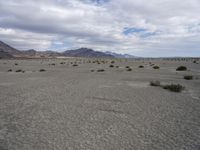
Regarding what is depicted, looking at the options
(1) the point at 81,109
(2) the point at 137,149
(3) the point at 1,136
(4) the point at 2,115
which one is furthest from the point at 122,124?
(4) the point at 2,115

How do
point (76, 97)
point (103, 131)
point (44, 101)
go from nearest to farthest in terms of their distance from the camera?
point (103, 131) < point (44, 101) < point (76, 97)

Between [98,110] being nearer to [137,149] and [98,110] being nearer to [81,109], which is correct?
[81,109]

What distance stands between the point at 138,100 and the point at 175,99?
2.29m

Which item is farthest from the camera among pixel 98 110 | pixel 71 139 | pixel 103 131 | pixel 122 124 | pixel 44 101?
pixel 44 101

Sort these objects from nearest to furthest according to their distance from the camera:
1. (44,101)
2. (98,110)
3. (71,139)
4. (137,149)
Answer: (137,149) < (71,139) < (98,110) < (44,101)

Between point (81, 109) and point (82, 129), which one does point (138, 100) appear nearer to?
point (81, 109)

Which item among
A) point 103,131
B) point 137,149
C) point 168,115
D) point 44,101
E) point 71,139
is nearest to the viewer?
point 137,149

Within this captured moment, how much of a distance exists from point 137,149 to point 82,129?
2.22 meters

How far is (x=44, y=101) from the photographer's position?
37.6 feet

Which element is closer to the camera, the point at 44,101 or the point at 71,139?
the point at 71,139

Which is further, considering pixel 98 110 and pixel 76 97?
pixel 76 97

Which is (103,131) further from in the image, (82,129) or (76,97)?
(76,97)

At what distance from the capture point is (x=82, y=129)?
7.12m

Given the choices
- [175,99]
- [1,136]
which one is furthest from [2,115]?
[175,99]
